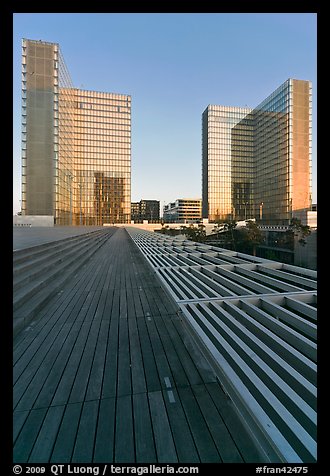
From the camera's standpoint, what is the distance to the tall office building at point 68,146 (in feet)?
140

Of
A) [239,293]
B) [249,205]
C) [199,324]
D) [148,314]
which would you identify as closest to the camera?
[199,324]

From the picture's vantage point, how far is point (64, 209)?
50.6 meters

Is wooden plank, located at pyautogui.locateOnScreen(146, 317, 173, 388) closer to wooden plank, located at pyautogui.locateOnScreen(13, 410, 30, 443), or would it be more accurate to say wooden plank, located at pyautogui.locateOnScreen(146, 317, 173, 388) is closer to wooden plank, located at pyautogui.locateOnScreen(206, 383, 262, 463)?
wooden plank, located at pyautogui.locateOnScreen(206, 383, 262, 463)

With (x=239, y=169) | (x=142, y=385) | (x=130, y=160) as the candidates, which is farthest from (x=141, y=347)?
(x=239, y=169)

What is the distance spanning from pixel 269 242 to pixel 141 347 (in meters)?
49.4

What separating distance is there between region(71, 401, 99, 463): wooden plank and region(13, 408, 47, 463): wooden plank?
0.38 meters

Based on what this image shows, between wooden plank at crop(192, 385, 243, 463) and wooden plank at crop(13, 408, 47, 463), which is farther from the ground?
wooden plank at crop(192, 385, 243, 463)

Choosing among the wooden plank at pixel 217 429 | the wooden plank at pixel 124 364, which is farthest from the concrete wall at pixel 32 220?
the wooden plank at pixel 217 429

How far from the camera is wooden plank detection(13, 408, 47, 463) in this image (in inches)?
72.9

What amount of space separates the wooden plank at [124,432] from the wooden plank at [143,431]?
43 millimetres

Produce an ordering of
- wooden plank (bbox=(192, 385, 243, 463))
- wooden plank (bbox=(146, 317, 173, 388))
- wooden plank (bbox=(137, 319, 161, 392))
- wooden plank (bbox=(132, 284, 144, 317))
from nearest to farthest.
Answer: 1. wooden plank (bbox=(192, 385, 243, 463))
2. wooden plank (bbox=(137, 319, 161, 392))
3. wooden plank (bbox=(146, 317, 173, 388))
4. wooden plank (bbox=(132, 284, 144, 317))

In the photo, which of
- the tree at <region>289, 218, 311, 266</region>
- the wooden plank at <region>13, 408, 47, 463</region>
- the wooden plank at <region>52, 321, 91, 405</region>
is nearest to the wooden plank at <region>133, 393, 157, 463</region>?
the wooden plank at <region>52, 321, 91, 405</region>
